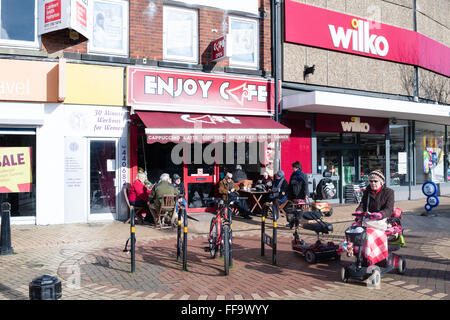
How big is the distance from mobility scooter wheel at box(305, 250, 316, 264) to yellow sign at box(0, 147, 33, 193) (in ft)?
24.3

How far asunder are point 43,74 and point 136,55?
2.55 metres

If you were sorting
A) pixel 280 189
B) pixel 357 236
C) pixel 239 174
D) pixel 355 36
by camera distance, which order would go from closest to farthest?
pixel 357 236
pixel 280 189
pixel 239 174
pixel 355 36

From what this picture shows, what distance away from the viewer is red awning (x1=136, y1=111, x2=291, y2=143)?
10.0 m

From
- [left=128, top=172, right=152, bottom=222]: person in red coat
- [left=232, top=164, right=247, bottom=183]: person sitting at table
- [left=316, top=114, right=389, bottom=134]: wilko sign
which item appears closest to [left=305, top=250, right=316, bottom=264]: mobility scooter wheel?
[left=128, top=172, right=152, bottom=222]: person in red coat

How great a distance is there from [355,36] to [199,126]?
783 cm

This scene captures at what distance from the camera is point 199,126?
1064 cm

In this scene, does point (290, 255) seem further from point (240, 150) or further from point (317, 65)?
point (317, 65)

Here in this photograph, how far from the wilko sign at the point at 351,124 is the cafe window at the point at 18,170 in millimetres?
9253

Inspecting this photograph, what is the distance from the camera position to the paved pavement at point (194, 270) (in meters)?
4.88

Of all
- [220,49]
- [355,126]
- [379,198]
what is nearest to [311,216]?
[379,198]

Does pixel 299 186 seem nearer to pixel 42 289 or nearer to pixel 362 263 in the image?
pixel 362 263

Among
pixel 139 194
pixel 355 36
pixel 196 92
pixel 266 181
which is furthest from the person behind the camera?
pixel 355 36

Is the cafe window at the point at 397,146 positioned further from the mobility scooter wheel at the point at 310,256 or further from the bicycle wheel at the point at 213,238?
the bicycle wheel at the point at 213,238
